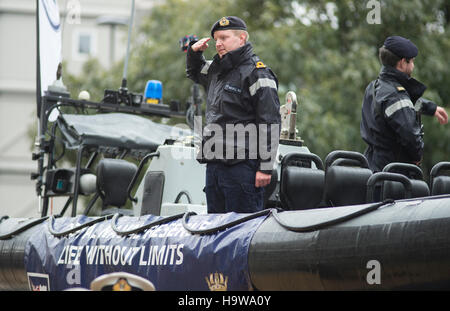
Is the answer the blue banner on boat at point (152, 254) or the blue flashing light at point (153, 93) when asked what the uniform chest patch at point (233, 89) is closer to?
the blue banner on boat at point (152, 254)

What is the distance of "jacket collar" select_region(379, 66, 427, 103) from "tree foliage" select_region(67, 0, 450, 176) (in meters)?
8.20

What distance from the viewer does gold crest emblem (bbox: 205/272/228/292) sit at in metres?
5.07

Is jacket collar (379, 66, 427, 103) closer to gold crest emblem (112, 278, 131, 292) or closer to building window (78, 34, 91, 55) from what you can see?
gold crest emblem (112, 278, 131, 292)

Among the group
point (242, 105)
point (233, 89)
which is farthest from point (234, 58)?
point (242, 105)

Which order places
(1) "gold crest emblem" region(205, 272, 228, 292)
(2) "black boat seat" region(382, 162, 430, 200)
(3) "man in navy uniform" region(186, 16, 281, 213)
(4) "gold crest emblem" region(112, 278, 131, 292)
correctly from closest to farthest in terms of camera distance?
(4) "gold crest emblem" region(112, 278, 131, 292) < (1) "gold crest emblem" region(205, 272, 228, 292) < (2) "black boat seat" region(382, 162, 430, 200) < (3) "man in navy uniform" region(186, 16, 281, 213)

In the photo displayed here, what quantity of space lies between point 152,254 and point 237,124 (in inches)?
45.9

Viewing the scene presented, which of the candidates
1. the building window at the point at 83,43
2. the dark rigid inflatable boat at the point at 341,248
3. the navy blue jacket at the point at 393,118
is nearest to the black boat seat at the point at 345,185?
the dark rigid inflatable boat at the point at 341,248

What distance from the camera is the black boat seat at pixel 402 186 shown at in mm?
5500

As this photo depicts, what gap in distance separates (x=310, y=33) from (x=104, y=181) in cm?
953

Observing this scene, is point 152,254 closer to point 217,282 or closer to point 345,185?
point 217,282

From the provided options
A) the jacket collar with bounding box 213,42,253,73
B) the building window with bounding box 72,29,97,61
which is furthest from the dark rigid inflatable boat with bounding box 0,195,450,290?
the building window with bounding box 72,29,97,61

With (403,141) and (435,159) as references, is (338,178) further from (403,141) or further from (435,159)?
(435,159)

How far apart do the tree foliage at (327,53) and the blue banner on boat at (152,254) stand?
28.7 ft

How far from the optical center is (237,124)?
6.27 metres
